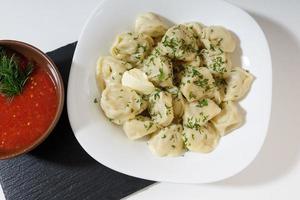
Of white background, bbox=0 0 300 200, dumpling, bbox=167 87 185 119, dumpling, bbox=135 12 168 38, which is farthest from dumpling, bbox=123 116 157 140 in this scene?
dumpling, bbox=135 12 168 38

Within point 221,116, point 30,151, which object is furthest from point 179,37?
point 30,151

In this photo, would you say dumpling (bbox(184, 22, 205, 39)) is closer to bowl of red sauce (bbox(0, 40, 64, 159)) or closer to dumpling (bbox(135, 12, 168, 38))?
dumpling (bbox(135, 12, 168, 38))

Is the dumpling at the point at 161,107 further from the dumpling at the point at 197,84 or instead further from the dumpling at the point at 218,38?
the dumpling at the point at 218,38

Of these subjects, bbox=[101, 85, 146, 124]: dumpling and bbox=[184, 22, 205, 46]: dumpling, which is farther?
bbox=[184, 22, 205, 46]: dumpling

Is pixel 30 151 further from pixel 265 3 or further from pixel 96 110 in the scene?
pixel 265 3

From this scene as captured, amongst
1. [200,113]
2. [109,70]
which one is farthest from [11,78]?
[200,113]
